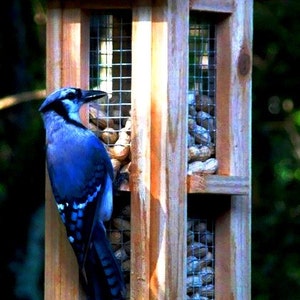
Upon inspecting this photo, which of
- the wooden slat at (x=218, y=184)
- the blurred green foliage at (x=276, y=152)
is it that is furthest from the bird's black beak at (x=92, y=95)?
the blurred green foliage at (x=276, y=152)

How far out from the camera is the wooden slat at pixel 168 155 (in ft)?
19.1

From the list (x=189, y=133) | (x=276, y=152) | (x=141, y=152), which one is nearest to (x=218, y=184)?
(x=189, y=133)

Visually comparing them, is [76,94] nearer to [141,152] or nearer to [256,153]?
[141,152]

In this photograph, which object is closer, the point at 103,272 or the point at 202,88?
the point at 103,272

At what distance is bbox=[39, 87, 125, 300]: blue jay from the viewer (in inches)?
233

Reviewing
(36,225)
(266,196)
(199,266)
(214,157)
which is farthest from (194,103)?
(266,196)

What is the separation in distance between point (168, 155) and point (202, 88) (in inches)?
21.3

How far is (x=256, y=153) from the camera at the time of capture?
896cm

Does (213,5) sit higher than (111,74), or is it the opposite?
(213,5)

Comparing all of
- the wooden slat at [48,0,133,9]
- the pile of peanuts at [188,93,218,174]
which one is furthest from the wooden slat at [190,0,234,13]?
the pile of peanuts at [188,93,218,174]

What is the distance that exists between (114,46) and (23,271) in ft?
5.90

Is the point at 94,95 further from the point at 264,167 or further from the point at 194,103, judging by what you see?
the point at 264,167

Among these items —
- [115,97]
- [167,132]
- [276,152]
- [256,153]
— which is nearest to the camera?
[167,132]

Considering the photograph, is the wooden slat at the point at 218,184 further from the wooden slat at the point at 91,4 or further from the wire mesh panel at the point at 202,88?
the wooden slat at the point at 91,4
